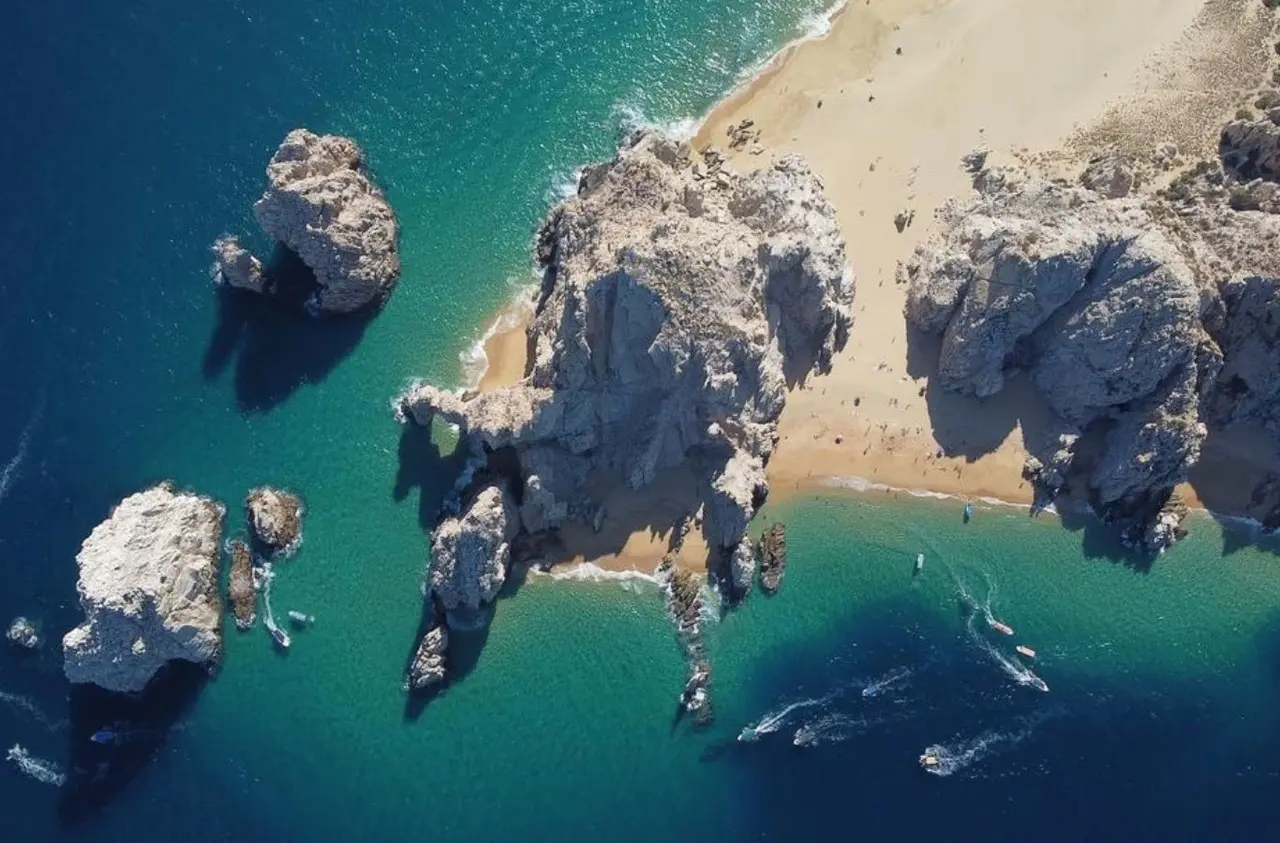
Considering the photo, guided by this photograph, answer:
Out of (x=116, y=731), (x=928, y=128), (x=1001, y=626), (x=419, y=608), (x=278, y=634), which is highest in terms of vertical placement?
(x=928, y=128)

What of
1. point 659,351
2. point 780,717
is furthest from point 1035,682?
point 659,351

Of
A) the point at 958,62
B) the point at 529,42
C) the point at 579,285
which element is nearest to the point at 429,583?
the point at 579,285

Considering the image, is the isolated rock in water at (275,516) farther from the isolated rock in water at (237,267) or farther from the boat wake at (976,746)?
the boat wake at (976,746)

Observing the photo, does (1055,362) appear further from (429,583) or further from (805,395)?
(429,583)

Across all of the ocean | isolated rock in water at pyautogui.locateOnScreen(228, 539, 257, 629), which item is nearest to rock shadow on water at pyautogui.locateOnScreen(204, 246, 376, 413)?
the ocean

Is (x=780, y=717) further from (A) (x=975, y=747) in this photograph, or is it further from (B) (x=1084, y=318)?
(B) (x=1084, y=318)
